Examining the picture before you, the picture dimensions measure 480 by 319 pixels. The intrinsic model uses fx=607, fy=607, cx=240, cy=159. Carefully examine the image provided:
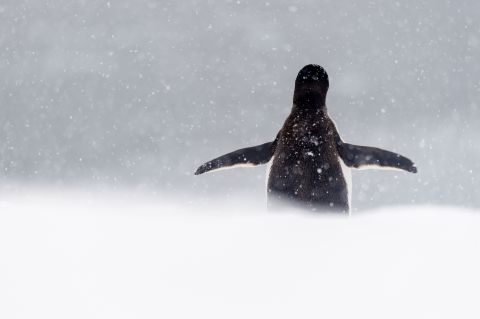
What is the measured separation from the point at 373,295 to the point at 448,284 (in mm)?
402

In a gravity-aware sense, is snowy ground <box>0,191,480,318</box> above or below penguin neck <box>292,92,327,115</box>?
below

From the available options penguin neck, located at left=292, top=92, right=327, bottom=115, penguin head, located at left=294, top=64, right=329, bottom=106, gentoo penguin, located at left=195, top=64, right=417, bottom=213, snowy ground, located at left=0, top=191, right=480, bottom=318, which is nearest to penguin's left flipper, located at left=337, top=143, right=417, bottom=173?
gentoo penguin, located at left=195, top=64, right=417, bottom=213

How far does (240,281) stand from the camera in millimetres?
2984

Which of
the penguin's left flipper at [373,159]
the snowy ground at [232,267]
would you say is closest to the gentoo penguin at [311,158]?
the penguin's left flipper at [373,159]

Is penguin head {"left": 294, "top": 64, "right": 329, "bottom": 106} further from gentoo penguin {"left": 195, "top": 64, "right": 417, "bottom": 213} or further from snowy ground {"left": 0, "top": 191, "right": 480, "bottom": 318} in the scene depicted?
snowy ground {"left": 0, "top": 191, "right": 480, "bottom": 318}

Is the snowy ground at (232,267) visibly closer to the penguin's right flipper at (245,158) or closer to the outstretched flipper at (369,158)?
the outstretched flipper at (369,158)

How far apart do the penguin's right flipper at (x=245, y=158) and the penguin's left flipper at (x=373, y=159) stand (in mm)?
779

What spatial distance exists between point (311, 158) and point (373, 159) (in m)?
1.03

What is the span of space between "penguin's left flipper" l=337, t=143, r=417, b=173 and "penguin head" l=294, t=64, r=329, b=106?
572mm

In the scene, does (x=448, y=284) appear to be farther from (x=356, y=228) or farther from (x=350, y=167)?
(x=350, y=167)

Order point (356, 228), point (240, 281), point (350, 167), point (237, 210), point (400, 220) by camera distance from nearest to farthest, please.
Result: point (240, 281), point (356, 228), point (400, 220), point (237, 210), point (350, 167)

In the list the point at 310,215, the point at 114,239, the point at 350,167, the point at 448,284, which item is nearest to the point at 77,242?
the point at 114,239

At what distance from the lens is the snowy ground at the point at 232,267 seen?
2.65 m

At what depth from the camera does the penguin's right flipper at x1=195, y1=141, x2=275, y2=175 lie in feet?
20.7
